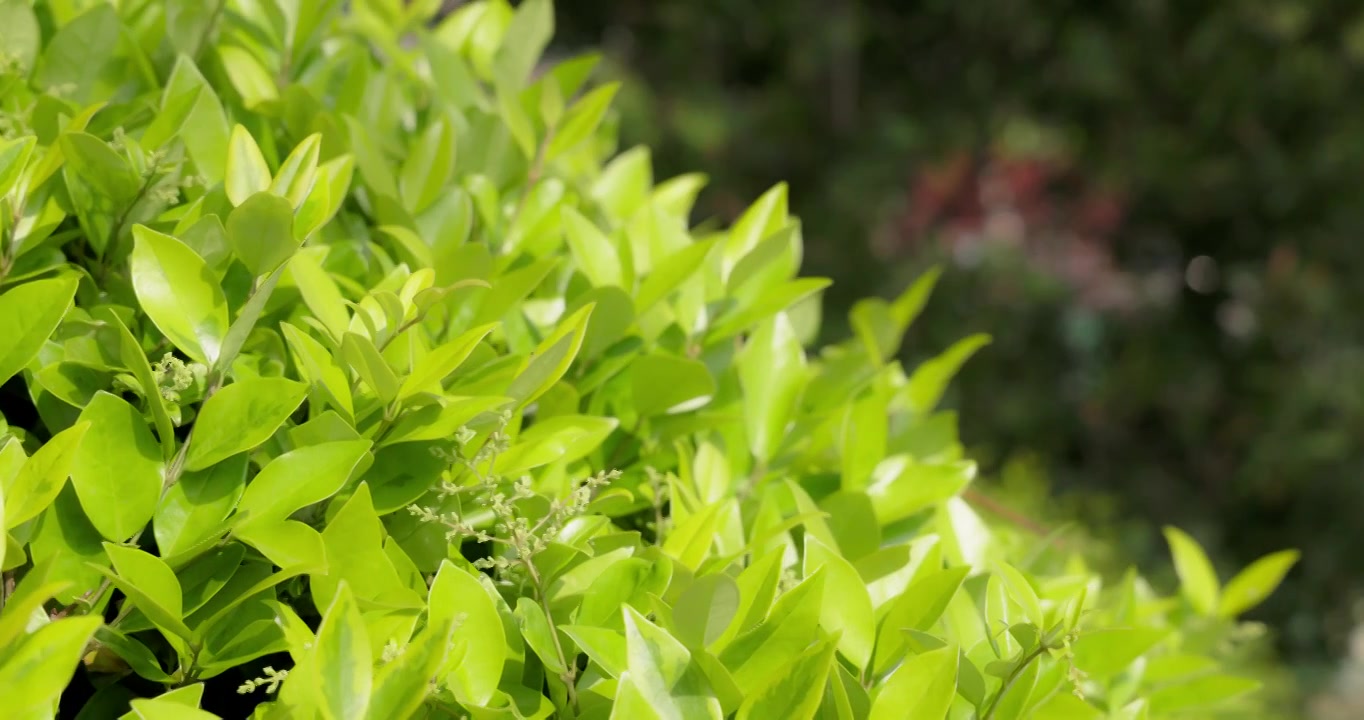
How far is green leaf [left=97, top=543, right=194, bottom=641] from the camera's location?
1.47 feet

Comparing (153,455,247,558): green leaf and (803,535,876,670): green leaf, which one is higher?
(153,455,247,558): green leaf

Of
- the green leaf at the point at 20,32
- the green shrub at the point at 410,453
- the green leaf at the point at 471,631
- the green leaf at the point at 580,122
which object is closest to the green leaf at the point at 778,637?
the green shrub at the point at 410,453

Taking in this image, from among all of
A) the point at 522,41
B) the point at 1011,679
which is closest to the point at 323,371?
the point at 1011,679

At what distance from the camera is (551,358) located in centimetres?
53

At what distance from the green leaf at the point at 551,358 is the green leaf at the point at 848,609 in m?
0.16

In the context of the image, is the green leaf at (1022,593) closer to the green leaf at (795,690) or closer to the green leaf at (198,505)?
the green leaf at (795,690)

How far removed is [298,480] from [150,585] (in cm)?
7

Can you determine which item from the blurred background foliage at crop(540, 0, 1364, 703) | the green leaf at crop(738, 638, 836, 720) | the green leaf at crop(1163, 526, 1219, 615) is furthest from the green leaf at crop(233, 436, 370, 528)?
the blurred background foliage at crop(540, 0, 1364, 703)

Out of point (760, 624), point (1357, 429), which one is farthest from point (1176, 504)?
point (760, 624)

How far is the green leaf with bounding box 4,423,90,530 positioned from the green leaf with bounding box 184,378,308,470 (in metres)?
0.07

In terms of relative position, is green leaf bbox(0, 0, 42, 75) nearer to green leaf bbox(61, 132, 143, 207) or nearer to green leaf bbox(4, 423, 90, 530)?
green leaf bbox(61, 132, 143, 207)

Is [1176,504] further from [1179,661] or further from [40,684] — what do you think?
[40,684]

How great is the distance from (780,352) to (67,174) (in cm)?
43

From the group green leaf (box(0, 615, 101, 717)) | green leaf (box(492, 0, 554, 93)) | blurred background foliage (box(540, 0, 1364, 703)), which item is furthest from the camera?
blurred background foliage (box(540, 0, 1364, 703))
